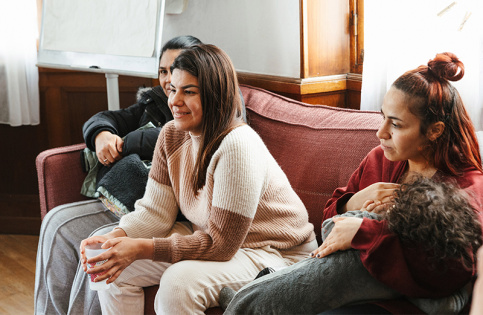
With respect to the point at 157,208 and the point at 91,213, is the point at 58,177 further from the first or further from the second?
the point at 157,208

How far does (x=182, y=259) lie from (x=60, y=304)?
691 mm

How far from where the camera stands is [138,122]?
251cm

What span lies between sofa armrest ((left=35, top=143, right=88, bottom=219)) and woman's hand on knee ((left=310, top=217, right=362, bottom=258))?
1.26m

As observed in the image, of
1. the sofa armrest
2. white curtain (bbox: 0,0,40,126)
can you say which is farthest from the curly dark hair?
white curtain (bbox: 0,0,40,126)

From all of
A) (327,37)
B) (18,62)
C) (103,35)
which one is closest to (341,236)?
(327,37)

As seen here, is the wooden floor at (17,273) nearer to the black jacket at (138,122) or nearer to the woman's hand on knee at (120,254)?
the black jacket at (138,122)

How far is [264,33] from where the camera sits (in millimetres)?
2615

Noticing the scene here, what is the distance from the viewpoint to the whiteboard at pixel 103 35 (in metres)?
2.53

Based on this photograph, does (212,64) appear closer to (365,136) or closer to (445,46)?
(365,136)

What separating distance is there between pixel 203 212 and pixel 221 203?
17 centimetres

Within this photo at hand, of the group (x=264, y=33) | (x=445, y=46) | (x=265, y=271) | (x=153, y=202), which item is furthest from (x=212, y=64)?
(x=264, y=33)

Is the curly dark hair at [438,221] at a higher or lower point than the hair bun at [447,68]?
lower

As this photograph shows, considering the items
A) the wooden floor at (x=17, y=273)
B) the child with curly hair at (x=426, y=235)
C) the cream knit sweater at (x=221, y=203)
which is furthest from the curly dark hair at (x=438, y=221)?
the wooden floor at (x=17, y=273)

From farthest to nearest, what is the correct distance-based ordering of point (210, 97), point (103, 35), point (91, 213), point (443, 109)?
point (103, 35), point (91, 213), point (210, 97), point (443, 109)
